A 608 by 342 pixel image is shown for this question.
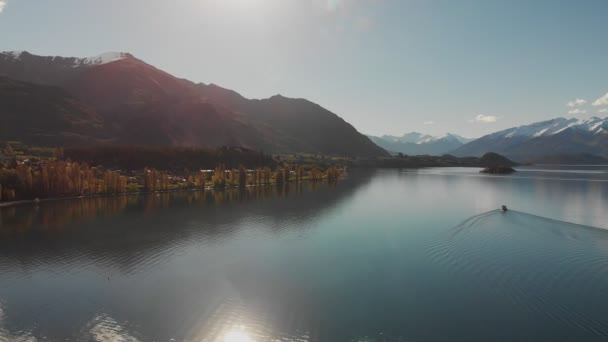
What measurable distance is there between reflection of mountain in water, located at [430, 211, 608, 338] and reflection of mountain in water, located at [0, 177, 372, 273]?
86.0ft

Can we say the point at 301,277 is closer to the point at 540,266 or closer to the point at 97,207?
the point at 540,266

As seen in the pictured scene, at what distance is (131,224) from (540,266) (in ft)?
186

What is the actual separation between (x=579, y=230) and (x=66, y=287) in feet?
213

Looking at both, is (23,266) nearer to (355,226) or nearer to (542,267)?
(355,226)

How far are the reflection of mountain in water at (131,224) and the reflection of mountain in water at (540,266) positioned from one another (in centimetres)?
2621

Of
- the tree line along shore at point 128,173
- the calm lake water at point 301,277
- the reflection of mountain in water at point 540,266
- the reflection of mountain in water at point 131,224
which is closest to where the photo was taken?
the calm lake water at point 301,277

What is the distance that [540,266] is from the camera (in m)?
39.2

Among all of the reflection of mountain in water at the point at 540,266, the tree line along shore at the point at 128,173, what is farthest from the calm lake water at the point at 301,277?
the tree line along shore at the point at 128,173

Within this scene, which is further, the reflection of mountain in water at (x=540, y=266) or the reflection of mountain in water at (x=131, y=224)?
the reflection of mountain in water at (x=131, y=224)

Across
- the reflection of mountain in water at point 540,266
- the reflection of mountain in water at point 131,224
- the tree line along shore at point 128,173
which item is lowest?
the reflection of mountain in water at point 540,266

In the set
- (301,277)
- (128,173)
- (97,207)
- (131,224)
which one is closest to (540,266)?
(301,277)

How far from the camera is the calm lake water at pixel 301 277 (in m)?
25.4

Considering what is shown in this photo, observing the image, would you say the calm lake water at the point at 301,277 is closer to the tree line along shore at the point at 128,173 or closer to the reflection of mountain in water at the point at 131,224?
the reflection of mountain in water at the point at 131,224

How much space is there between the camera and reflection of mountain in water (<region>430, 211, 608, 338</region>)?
90.8 ft
